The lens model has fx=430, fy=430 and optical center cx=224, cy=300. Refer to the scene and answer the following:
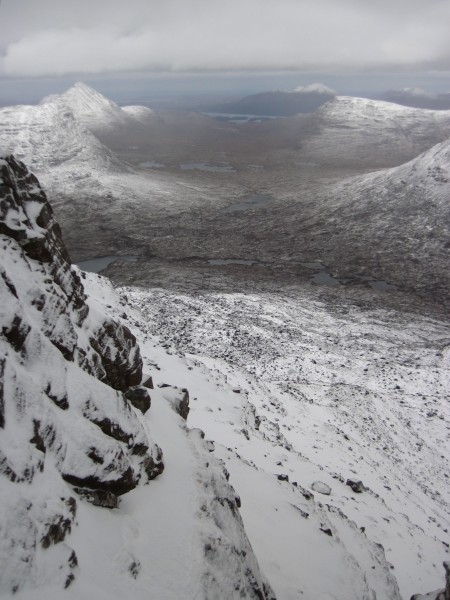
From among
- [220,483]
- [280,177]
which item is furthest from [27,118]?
[220,483]

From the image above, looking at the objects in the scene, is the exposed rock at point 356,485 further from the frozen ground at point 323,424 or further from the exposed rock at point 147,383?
the exposed rock at point 147,383

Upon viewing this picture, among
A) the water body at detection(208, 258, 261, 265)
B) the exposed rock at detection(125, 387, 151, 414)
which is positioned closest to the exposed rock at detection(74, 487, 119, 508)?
the exposed rock at detection(125, 387, 151, 414)

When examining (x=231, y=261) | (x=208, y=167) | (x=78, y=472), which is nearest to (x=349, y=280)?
(x=231, y=261)

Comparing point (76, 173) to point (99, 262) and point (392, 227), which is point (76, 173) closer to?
point (99, 262)

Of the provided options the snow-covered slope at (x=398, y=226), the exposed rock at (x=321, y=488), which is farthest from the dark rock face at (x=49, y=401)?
the snow-covered slope at (x=398, y=226)

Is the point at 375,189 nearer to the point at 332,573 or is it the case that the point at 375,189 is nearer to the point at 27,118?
the point at 332,573

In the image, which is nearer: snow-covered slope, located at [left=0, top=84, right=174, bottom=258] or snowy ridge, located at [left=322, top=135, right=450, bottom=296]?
snowy ridge, located at [left=322, top=135, right=450, bottom=296]

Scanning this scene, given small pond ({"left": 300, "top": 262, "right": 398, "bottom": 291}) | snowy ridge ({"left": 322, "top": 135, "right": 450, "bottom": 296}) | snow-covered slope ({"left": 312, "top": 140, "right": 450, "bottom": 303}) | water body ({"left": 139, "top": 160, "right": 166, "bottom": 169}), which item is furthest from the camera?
water body ({"left": 139, "top": 160, "right": 166, "bottom": 169})

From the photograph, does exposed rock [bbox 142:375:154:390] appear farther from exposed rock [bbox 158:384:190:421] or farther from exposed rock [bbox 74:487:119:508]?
exposed rock [bbox 74:487:119:508]
